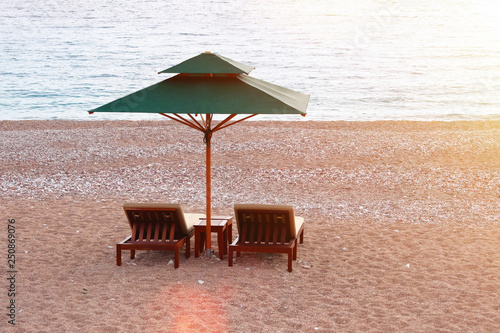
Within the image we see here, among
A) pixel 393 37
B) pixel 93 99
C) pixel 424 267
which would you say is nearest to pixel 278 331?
pixel 424 267

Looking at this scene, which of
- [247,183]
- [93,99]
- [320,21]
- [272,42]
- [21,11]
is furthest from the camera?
[21,11]

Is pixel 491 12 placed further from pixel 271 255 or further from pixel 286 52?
pixel 271 255

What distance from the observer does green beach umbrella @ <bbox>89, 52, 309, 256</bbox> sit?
6.12 m

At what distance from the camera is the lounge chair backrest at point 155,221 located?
269 inches

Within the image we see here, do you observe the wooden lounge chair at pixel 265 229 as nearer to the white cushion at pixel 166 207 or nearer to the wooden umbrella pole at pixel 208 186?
the wooden umbrella pole at pixel 208 186

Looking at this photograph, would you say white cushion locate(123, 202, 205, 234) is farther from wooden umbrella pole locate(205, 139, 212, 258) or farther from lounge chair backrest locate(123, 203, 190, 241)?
wooden umbrella pole locate(205, 139, 212, 258)

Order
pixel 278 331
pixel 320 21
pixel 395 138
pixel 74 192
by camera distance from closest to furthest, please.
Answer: pixel 278 331
pixel 74 192
pixel 395 138
pixel 320 21

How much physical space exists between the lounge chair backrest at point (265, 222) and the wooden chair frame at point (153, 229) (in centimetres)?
80

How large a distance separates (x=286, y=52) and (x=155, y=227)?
45439 mm

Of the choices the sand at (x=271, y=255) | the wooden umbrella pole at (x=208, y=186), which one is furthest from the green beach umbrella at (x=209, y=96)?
the sand at (x=271, y=255)

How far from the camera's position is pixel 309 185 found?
1192 cm

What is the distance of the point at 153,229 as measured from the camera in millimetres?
7188

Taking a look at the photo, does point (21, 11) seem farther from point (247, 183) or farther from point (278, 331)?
point (278, 331)

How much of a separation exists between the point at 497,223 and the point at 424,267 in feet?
9.44
